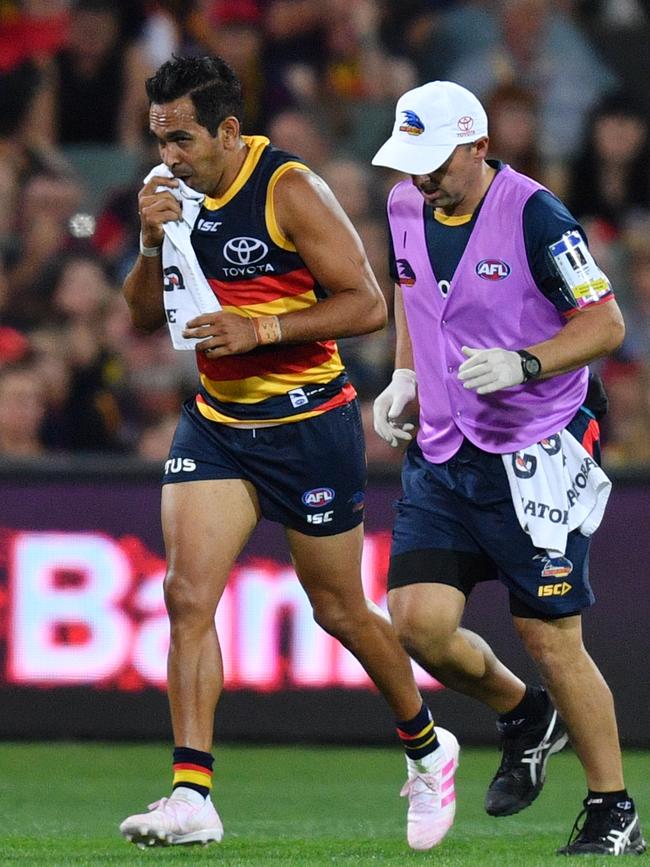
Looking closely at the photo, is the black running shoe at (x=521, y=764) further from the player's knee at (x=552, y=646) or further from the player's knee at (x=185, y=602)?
the player's knee at (x=185, y=602)

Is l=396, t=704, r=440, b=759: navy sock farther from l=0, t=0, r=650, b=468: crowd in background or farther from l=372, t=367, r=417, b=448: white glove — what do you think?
l=0, t=0, r=650, b=468: crowd in background

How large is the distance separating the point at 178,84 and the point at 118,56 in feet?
20.6

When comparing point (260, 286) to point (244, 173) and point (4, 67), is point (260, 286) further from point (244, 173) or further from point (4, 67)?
point (4, 67)

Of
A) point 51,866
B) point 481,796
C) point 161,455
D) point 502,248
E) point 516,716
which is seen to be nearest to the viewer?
point 51,866

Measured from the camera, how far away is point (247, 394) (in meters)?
5.74

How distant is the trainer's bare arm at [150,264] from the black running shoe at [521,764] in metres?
1.82

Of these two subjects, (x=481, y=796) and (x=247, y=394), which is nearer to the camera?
(x=247, y=394)

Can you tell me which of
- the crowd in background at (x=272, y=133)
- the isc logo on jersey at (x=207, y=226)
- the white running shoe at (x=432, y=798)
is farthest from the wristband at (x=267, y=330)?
the crowd in background at (x=272, y=133)

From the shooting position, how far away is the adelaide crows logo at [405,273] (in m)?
5.66

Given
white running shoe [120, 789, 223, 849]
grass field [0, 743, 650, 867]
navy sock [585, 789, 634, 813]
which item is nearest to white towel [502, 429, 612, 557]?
navy sock [585, 789, 634, 813]

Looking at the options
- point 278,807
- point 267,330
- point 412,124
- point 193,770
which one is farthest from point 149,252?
point 278,807

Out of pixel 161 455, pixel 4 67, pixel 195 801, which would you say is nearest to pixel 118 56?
pixel 4 67

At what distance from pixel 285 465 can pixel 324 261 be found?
0.66 m

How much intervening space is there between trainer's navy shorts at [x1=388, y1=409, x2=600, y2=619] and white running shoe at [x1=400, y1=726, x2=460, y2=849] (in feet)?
2.19
